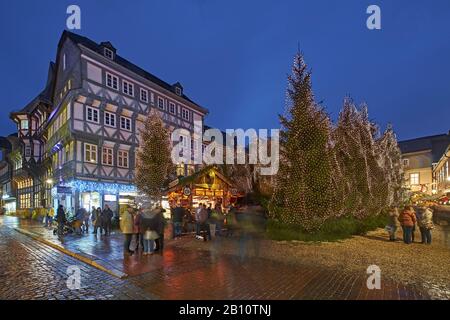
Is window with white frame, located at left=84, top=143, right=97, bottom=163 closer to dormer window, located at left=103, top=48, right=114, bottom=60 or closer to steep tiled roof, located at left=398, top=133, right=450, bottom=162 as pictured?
dormer window, located at left=103, top=48, right=114, bottom=60

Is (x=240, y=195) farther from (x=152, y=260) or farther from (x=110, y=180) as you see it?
(x=152, y=260)

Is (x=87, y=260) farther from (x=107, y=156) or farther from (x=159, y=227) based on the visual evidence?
(x=107, y=156)

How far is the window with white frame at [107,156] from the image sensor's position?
2575 cm

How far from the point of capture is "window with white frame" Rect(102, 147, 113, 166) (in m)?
25.8

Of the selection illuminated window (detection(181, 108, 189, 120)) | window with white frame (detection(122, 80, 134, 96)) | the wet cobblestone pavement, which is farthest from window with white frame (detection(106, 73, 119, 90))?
the wet cobblestone pavement

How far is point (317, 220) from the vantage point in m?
12.9

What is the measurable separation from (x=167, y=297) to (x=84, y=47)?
2336 centimetres

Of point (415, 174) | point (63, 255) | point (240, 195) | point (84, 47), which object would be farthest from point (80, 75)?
point (415, 174)

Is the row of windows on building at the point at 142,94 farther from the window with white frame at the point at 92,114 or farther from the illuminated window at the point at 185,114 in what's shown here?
the window with white frame at the point at 92,114

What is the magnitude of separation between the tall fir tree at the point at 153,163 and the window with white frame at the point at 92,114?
4972mm

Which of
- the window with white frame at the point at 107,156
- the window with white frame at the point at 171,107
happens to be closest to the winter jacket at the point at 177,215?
the window with white frame at the point at 107,156

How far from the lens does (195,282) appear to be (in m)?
6.75

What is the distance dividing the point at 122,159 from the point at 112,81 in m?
6.73
